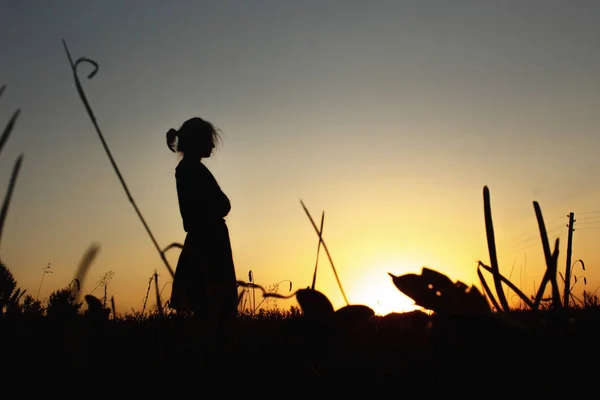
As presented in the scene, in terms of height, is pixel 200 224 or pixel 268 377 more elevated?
pixel 200 224

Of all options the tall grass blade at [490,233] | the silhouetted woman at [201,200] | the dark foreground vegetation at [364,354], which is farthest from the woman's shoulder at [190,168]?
the tall grass blade at [490,233]

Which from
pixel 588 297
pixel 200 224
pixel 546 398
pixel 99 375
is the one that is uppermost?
pixel 200 224

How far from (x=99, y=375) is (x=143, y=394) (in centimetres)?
10

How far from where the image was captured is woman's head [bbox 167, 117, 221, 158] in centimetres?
591

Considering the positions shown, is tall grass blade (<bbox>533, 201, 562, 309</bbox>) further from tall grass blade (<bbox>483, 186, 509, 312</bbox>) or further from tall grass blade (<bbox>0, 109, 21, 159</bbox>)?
tall grass blade (<bbox>0, 109, 21, 159</bbox>)

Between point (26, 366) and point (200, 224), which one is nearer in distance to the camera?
point (26, 366)

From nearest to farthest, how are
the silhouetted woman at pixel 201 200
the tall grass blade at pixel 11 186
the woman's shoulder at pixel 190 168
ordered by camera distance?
1. the tall grass blade at pixel 11 186
2. the silhouetted woman at pixel 201 200
3. the woman's shoulder at pixel 190 168

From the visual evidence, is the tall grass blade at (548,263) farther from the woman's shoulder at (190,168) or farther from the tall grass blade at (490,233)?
the woman's shoulder at (190,168)

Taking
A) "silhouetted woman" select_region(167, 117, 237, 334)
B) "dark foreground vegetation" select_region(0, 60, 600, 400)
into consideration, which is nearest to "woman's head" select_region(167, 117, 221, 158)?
"silhouetted woman" select_region(167, 117, 237, 334)

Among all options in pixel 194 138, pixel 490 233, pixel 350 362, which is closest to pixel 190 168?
pixel 194 138

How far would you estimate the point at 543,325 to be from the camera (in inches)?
26.1

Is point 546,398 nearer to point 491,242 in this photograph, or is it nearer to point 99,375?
point 491,242

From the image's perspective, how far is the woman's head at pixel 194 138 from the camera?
5.91 m

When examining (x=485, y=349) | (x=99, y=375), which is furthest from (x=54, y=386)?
(x=485, y=349)
